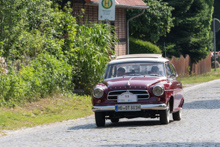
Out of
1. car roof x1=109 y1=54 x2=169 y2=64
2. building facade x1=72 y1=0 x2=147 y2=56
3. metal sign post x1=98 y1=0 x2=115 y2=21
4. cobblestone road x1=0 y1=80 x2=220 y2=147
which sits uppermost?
building facade x1=72 y1=0 x2=147 y2=56

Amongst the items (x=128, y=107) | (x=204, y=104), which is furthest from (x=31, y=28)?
(x=128, y=107)

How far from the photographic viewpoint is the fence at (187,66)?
38031 millimetres

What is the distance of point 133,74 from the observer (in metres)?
13.4

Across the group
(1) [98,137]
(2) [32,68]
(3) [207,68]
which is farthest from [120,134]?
(3) [207,68]

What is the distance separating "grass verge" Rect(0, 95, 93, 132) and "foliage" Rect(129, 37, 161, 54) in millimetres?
15178

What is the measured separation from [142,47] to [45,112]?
19.0m

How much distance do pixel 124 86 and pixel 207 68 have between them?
36971 mm

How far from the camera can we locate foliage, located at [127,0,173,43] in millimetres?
35406

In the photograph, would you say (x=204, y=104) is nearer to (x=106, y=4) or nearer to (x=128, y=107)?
(x=106, y=4)

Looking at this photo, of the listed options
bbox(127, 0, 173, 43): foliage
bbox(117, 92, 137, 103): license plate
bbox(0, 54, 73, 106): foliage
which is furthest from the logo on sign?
bbox(127, 0, 173, 43): foliage

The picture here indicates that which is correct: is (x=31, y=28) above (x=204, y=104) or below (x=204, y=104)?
above

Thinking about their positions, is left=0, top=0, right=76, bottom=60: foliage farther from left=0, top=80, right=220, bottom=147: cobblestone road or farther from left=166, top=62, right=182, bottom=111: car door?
left=166, top=62, right=182, bottom=111: car door

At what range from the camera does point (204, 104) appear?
18.6 metres

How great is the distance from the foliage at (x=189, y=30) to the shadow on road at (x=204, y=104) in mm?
20693
